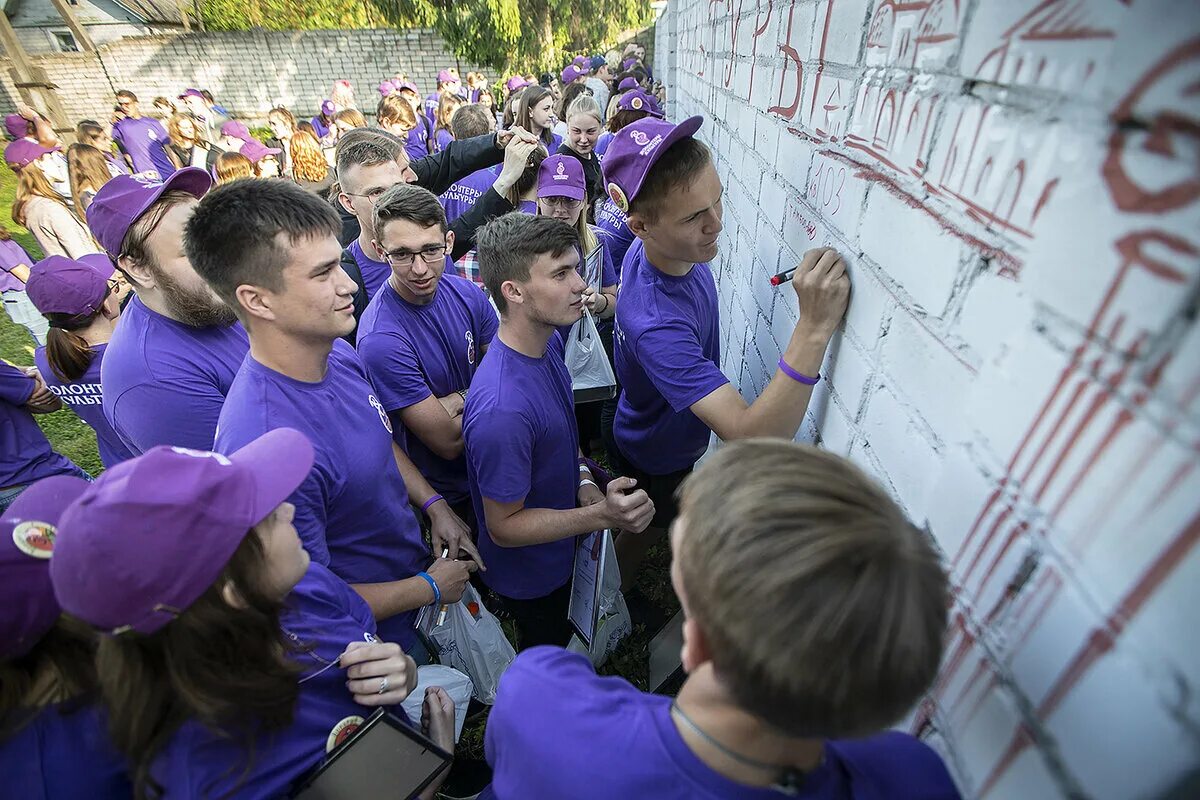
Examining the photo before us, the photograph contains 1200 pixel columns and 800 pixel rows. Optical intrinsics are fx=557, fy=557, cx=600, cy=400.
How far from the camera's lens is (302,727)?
4.34 ft

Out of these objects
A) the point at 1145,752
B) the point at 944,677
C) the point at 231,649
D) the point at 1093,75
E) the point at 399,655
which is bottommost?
the point at 399,655

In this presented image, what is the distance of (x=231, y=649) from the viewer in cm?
120

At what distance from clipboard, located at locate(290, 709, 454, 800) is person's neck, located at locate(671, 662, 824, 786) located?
82cm

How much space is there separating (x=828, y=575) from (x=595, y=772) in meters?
0.54

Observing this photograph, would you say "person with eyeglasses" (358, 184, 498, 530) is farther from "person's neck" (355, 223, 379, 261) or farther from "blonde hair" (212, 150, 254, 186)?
"blonde hair" (212, 150, 254, 186)

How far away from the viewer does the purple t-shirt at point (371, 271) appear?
3.41 m

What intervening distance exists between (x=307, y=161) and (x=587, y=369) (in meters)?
7.66

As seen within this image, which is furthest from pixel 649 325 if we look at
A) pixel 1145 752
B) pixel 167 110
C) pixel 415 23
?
pixel 415 23

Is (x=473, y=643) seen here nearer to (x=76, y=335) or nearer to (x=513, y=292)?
(x=513, y=292)

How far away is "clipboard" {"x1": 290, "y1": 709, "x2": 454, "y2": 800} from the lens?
127 cm

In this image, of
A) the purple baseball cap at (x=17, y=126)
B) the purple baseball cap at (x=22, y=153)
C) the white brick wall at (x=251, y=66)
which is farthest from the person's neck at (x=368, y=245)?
the white brick wall at (x=251, y=66)

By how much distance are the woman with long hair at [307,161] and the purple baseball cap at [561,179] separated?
5980 millimetres

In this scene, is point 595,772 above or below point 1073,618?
below

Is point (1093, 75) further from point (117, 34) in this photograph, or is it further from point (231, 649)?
point (117, 34)
